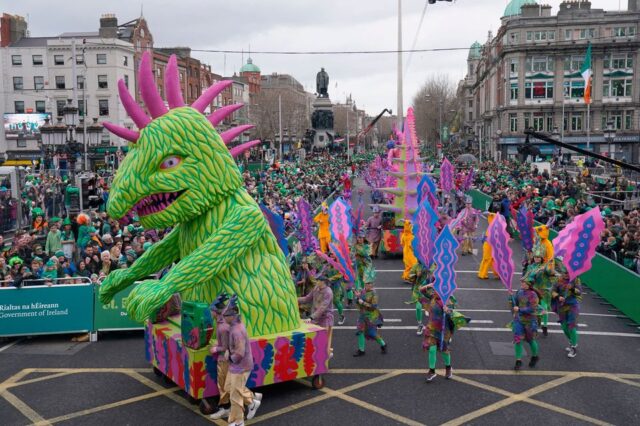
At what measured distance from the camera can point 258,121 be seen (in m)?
70.8

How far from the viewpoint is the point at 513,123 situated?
63719 mm

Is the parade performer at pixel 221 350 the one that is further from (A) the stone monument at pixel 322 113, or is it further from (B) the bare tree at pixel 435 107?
(B) the bare tree at pixel 435 107

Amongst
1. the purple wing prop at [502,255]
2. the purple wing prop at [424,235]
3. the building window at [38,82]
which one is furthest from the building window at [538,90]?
the purple wing prop at [424,235]

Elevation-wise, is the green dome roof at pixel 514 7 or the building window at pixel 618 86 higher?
the green dome roof at pixel 514 7

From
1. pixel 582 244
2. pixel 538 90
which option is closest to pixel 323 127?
pixel 538 90

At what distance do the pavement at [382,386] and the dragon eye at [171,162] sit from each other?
3.07 metres

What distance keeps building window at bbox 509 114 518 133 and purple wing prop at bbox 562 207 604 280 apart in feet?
181

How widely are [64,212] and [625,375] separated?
19.7 meters

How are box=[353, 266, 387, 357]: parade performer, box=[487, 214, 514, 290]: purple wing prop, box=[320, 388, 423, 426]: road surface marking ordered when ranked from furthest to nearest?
1. box=[487, 214, 514, 290]: purple wing prop
2. box=[353, 266, 387, 357]: parade performer
3. box=[320, 388, 423, 426]: road surface marking

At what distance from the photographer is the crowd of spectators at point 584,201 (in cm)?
1449

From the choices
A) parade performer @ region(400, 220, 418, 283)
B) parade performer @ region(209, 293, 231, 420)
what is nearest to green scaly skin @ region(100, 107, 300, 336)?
parade performer @ region(209, 293, 231, 420)

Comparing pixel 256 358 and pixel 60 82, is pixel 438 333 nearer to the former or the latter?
pixel 256 358

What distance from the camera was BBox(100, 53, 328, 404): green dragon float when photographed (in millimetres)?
7668

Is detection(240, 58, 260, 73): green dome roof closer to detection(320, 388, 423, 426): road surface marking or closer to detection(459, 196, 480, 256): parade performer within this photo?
detection(459, 196, 480, 256): parade performer
